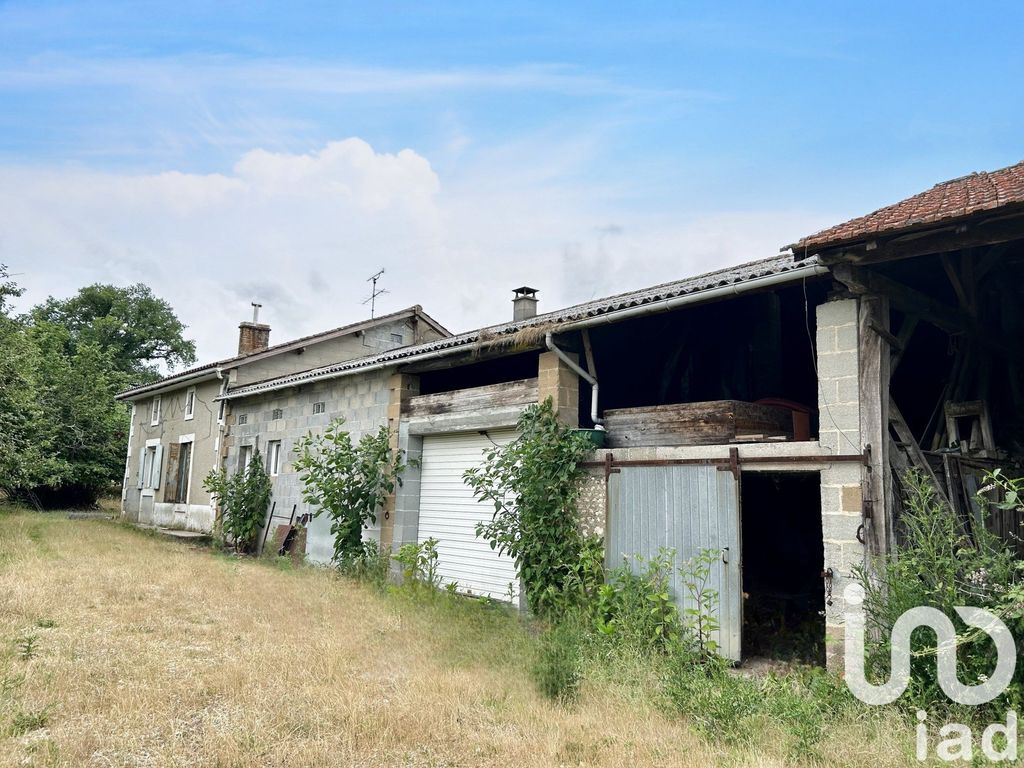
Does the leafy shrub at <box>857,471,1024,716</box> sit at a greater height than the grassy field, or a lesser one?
greater

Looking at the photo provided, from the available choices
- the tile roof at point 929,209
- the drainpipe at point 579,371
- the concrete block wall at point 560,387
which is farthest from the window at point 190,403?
the tile roof at point 929,209

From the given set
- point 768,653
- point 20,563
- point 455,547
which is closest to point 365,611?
point 455,547

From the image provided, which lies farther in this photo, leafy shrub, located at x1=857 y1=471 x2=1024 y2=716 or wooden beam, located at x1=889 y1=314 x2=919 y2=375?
wooden beam, located at x1=889 y1=314 x2=919 y2=375

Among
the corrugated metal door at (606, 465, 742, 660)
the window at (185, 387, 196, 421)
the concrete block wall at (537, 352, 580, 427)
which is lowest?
the corrugated metal door at (606, 465, 742, 660)

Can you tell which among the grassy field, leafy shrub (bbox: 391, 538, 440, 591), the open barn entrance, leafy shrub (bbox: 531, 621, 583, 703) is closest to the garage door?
leafy shrub (bbox: 391, 538, 440, 591)

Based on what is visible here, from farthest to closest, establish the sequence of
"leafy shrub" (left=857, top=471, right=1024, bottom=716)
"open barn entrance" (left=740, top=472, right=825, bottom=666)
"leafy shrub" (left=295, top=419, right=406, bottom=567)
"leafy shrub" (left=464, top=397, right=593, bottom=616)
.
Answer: "leafy shrub" (left=295, top=419, right=406, bottom=567) → "open barn entrance" (left=740, top=472, right=825, bottom=666) → "leafy shrub" (left=464, top=397, right=593, bottom=616) → "leafy shrub" (left=857, top=471, right=1024, bottom=716)

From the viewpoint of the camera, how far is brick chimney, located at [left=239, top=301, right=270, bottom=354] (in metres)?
18.4

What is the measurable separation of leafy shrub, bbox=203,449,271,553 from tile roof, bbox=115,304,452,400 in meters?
2.82

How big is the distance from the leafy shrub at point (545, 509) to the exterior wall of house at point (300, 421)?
363 cm

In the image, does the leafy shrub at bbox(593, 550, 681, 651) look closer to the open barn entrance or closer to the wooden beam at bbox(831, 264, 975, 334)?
the open barn entrance

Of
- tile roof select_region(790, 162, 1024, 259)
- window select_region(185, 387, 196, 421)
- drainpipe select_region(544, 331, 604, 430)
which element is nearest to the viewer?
tile roof select_region(790, 162, 1024, 259)

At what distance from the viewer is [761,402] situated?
23.3 ft

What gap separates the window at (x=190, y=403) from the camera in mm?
17859

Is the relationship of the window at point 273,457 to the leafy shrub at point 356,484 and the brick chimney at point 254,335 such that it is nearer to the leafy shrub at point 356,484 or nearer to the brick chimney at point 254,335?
the leafy shrub at point 356,484
